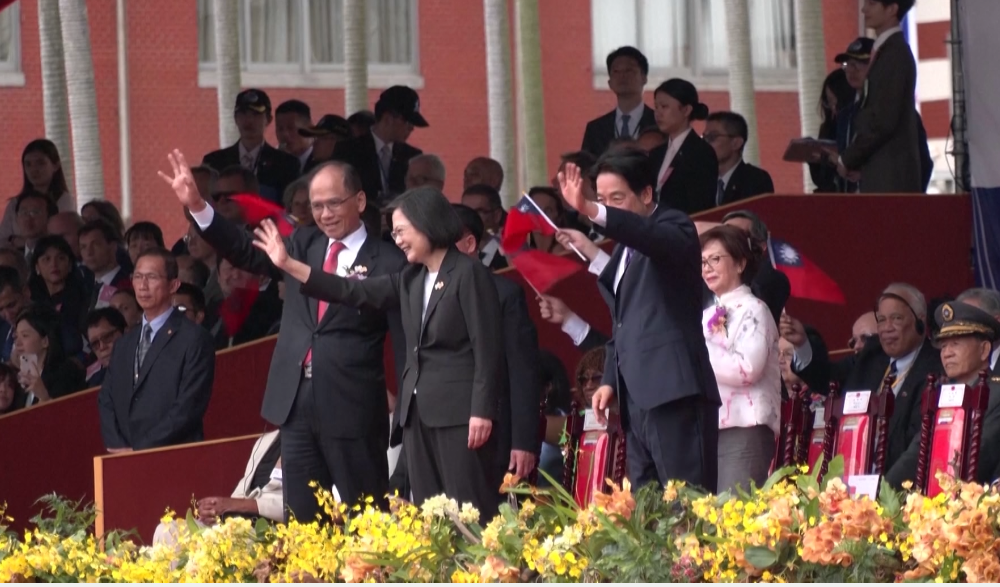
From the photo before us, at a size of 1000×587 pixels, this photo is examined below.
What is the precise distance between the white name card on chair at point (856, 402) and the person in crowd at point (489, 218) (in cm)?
257

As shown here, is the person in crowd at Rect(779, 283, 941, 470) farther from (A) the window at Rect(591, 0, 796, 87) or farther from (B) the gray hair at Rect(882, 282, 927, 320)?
(A) the window at Rect(591, 0, 796, 87)

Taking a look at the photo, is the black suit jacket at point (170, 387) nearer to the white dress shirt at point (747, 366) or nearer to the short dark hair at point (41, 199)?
the white dress shirt at point (747, 366)

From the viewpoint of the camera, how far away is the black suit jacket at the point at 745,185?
31.0 feet

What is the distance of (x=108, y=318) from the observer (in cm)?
892

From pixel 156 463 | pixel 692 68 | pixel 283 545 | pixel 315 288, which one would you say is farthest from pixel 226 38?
pixel 283 545

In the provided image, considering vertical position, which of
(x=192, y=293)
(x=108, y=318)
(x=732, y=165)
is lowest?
(x=108, y=318)

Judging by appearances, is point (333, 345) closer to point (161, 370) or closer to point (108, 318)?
point (161, 370)

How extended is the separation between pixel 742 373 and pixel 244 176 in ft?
15.0

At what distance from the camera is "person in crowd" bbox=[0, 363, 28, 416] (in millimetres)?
8773

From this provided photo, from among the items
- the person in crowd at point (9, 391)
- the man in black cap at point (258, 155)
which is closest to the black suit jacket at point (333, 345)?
the person in crowd at point (9, 391)

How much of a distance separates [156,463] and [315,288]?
1.63 metres

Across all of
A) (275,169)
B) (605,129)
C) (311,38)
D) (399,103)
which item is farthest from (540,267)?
(311,38)

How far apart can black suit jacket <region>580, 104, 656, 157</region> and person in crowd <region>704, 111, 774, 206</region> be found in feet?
1.36

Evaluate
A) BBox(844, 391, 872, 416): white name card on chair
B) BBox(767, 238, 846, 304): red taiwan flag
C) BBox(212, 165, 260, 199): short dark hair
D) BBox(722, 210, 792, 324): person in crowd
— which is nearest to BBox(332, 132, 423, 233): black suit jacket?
BBox(212, 165, 260, 199): short dark hair
